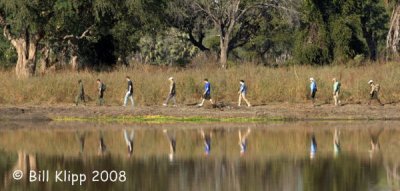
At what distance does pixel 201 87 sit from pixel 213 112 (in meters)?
4.90

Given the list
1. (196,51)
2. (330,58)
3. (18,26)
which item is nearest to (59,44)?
(18,26)

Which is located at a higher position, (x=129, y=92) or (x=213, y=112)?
(x=129, y=92)

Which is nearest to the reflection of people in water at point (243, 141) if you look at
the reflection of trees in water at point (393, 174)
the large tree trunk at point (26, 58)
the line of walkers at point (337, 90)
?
the reflection of trees in water at point (393, 174)

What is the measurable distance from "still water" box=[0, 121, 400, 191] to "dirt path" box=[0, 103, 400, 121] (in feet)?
10.2

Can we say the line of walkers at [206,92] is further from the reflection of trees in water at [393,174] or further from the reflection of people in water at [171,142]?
the reflection of trees in water at [393,174]

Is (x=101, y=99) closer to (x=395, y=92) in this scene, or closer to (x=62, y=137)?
(x=62, y=137)

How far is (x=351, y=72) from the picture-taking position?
4494 centimetres

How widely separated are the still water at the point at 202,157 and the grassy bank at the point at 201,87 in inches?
288

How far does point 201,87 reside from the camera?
43.3 m

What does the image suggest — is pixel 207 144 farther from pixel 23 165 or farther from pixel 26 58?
pixel 26 58

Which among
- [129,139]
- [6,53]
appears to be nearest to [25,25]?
[6,53]

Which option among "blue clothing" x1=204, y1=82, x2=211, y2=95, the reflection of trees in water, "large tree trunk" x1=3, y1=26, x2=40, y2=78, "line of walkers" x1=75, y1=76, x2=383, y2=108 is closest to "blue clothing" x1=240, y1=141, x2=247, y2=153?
the reflection of trees in water

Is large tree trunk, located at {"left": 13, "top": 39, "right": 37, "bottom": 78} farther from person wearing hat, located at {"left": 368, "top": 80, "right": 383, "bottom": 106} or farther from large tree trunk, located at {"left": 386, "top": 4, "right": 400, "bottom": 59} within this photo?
large tree trunk, located at {"left": 386, "top": 4, "right": 400, "bottom": 59}

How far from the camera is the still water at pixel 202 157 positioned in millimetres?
19562
